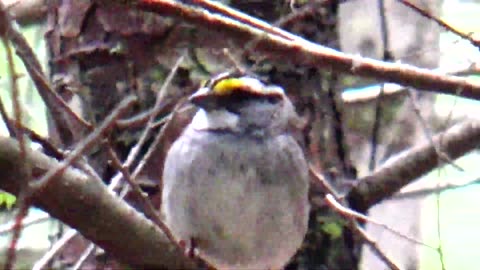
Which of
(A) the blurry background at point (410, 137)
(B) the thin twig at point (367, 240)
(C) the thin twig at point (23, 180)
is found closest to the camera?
(C) the thin twig at point (23, 180)

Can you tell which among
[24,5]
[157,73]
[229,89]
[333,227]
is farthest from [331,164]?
[24,5]

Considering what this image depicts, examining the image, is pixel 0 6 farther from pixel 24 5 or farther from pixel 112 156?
pixel 24 5

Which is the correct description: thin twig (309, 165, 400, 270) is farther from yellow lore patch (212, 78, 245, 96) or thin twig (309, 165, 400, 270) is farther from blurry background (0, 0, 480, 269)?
blurry background (0, 0, 480, 269)

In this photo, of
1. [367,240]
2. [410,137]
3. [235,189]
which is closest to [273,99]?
[235,189]

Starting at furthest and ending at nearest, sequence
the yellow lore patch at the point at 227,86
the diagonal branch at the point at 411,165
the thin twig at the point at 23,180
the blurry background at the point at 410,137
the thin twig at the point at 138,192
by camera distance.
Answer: the blurry background at the point at 410,137 → the yellow lore patch at the point at 227,86 → the diagonal branch at the point at 411,165 → the thin twig at the point at 138,192 → the thin twig at the point at 23,180

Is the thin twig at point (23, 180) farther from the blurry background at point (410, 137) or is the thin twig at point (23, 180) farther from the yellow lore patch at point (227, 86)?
the blurry background at point (410, 137)

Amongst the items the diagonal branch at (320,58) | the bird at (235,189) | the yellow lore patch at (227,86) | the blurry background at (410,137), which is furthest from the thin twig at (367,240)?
the blurry background at (410,137)

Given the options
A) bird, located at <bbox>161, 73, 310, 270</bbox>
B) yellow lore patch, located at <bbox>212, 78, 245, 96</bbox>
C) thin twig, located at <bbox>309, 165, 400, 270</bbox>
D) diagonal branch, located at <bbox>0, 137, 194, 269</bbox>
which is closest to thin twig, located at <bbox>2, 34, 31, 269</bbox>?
diagonal branch, located at <bbox>0, 137, 194, 269</bbox>
